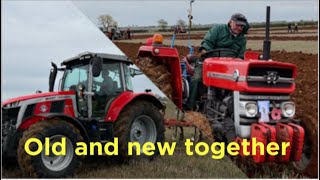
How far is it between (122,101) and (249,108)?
149cm

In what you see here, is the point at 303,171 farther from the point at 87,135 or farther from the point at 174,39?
the point at 87,135

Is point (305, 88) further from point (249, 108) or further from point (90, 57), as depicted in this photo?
point (90, 57)

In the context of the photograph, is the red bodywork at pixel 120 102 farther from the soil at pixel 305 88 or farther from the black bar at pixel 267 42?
the black bar at pixel 267 42

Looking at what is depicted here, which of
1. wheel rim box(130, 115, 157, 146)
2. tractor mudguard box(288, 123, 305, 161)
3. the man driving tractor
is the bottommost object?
wheel rim box(130, 115, 157, 146)

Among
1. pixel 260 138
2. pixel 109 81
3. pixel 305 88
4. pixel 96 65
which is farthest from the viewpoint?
pixel 109 81

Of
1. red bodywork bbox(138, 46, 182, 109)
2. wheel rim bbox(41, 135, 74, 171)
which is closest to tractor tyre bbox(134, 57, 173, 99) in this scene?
red bodywork bbox(138, 46, 182, 109)

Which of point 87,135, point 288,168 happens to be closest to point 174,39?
point 87,135

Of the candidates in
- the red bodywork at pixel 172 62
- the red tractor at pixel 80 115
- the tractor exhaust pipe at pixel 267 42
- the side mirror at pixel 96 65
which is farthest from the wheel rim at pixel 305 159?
the side mirror at pixel 96 65

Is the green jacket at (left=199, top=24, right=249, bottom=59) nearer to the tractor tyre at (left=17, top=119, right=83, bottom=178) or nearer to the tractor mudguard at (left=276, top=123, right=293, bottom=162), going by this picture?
the tractor mudguard at (left=276, top=123, right=293, bottom=162)

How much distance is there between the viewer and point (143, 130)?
4.93 metres

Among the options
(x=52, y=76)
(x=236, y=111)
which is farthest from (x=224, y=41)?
(x=52, y=76)

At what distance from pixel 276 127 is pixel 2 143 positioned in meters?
2.32

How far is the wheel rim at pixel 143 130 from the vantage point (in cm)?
478

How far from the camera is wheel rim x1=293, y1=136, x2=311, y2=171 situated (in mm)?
3621
